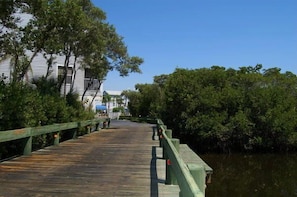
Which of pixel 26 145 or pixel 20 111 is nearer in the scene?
pixel 26 145

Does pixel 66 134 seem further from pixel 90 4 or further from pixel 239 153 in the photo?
pixel 239 153

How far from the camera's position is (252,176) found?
Result: 2133 cm

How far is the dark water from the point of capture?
17.7m

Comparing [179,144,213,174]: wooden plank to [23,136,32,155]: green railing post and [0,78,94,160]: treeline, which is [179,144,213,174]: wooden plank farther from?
[0,78,94,160]: treeline

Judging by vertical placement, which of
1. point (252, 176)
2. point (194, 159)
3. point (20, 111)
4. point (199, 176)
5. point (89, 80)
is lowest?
point (252, 176)

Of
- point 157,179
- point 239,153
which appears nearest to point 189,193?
point 157,179

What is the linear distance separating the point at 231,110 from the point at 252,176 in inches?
554

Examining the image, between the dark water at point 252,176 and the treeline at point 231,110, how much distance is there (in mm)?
2691

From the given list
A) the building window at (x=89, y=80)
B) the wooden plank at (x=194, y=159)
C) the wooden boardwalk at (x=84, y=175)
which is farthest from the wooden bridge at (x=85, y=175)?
the building window at (x=89, y=80)

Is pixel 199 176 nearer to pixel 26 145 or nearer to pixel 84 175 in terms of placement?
pixel 84 175

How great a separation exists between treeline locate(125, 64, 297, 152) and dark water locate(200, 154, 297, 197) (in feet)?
8.83

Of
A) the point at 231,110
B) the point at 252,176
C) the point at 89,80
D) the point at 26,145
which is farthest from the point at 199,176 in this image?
the point at 89,80

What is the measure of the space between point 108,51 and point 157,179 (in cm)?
2360

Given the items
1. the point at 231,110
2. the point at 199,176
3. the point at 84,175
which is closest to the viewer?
the point at 199,176
